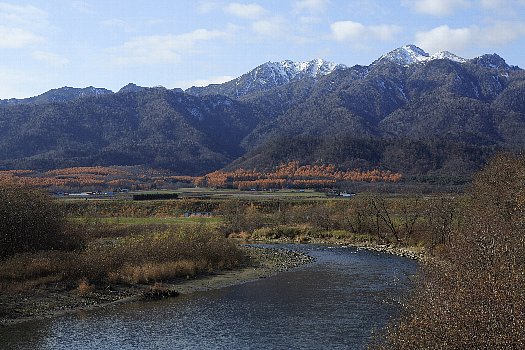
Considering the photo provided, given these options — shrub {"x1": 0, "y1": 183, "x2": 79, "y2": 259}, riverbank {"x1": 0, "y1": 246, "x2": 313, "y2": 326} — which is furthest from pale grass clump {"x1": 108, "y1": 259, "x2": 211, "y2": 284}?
shrub {"x1": 0, "y1": 183, "x2": 79, "y2": 259}

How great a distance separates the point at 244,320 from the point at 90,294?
14.7 metres

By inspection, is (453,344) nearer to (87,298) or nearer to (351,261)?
(87,298)

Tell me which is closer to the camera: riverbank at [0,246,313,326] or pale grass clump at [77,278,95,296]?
riverbank at [0,246,313,326]

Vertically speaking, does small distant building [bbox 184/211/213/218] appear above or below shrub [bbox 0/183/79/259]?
below

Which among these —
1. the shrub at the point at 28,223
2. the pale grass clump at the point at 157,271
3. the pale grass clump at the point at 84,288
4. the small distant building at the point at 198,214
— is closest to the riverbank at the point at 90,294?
the pale grass clump at the point at 84,288

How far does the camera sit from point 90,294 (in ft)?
150

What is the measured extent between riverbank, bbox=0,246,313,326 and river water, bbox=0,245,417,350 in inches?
64.2

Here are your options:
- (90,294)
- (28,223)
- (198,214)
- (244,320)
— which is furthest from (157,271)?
(198,214)

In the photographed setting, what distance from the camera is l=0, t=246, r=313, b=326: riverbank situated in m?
40.5

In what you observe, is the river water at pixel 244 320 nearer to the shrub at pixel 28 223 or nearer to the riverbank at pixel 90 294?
the riverbank at pixel 90 294

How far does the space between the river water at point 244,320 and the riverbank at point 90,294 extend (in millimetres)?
1630

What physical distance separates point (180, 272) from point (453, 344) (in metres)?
41.6

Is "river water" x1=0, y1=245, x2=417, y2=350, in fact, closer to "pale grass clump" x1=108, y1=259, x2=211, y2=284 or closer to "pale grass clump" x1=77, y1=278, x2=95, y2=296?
"pale grass clump" x1=77, y1=278, x2=95, y2=296

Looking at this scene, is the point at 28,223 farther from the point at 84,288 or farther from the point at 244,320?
the point at 244,320
